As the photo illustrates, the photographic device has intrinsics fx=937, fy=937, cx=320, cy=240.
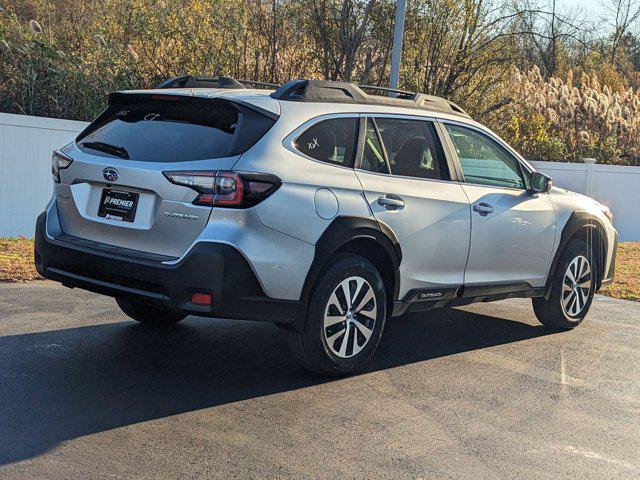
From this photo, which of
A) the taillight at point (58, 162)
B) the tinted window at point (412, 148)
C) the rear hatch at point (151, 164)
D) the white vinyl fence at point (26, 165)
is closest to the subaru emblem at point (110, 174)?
the rear hatch at point (151, 164)

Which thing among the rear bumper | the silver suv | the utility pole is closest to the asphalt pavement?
the silver suv

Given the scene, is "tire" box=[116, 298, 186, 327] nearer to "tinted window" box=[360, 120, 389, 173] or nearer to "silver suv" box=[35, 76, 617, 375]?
"silver suv" box=[35, 76, 617, 375]

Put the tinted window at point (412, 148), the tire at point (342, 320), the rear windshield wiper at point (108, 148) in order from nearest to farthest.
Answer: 1. the rear windshield wiper at point (108, 148)
2. the tire at point (342, 320)
3. the tinted window at point (412, 148)

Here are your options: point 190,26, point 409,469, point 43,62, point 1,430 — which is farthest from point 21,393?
point 190,26

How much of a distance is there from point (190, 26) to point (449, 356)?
10.3m

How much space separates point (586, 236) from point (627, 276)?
4744mm

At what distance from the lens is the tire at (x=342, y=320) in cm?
588

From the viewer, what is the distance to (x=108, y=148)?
588 cm

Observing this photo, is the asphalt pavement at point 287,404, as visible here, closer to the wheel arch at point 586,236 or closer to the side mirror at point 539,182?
the wheel arch at point 586,236

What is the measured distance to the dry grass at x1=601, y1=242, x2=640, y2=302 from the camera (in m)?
11.1

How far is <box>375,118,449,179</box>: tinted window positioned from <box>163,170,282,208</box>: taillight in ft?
4.69

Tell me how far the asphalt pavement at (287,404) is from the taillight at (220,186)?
1.15 m

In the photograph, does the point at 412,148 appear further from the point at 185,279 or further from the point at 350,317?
the point at 185,279

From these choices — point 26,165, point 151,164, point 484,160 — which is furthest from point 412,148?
point 26,165
